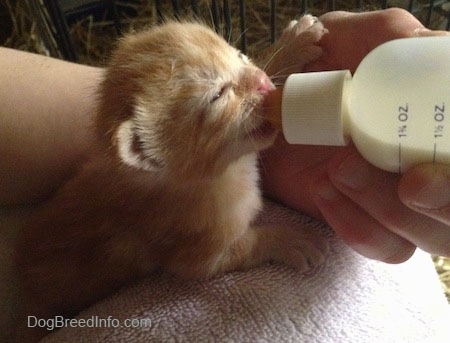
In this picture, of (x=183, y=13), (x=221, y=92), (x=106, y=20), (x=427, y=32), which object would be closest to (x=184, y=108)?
(x=221, y=92)


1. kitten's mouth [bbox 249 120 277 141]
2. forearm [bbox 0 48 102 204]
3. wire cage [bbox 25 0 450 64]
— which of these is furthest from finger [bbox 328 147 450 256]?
wire cage [bbox 25 0 450 64]

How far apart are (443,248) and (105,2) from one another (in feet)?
5.07

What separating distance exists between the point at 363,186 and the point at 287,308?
23cm

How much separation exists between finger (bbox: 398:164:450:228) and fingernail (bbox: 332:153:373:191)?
0.09 m

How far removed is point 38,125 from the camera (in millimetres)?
1104

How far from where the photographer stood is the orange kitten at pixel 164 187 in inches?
32.9

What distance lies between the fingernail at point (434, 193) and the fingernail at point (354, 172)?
10 centimetres

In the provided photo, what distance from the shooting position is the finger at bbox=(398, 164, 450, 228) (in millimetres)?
585

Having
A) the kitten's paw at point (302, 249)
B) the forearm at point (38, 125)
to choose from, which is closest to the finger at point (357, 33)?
the kitten's paw at point (302, 249)

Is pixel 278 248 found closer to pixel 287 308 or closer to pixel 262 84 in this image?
pixel 287 308

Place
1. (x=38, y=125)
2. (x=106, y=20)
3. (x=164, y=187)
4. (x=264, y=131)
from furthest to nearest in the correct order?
(x=106, y=20)
(x=38, y=125)
(x=164, y=187)
(x=264, y=131)

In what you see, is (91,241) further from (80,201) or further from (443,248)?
(443,248)

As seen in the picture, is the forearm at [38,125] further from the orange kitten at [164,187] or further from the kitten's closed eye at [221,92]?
the kitten's closed eye at [221,92]

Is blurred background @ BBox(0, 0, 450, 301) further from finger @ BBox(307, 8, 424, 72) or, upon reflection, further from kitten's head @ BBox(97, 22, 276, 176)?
kitten's head @ BBox(97, 22, 276, 176)
